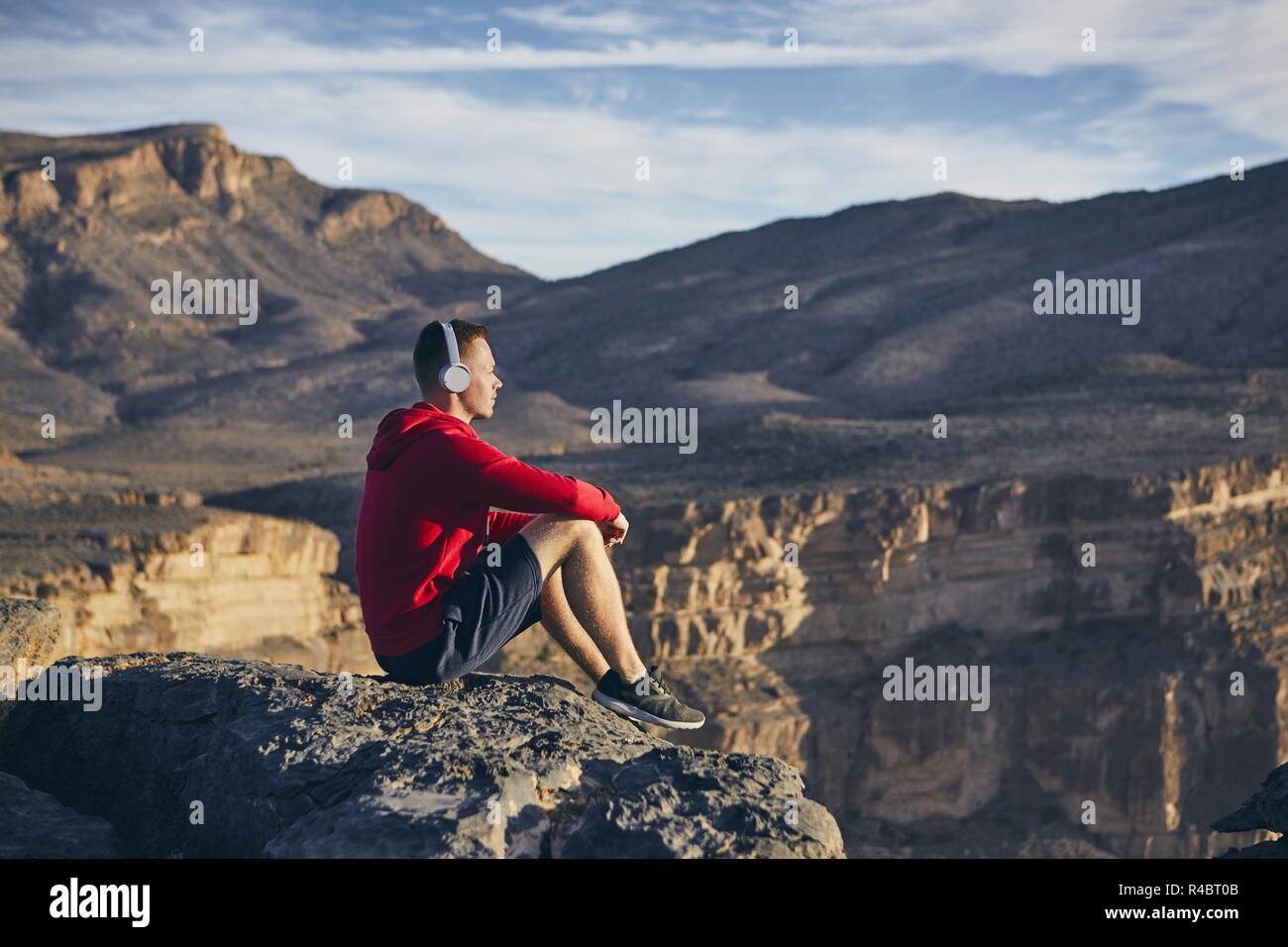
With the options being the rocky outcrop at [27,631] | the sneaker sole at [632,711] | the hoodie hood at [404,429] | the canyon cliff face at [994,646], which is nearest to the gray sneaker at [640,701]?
the sneaker sole at [632,711]

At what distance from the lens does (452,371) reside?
593cm

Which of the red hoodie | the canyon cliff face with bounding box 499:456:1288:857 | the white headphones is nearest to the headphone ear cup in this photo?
the white headphones

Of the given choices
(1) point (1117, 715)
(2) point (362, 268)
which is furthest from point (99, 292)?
(1) point (1117, 715)

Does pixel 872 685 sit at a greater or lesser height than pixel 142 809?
lesser

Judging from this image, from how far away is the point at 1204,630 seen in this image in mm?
29016

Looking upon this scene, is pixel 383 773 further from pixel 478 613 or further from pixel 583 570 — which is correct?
pixel 583 570

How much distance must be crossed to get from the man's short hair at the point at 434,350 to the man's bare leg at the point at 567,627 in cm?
91

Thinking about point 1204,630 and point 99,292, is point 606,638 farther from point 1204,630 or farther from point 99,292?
point 99,292

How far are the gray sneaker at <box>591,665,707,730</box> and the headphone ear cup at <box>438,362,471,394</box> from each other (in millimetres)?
1290

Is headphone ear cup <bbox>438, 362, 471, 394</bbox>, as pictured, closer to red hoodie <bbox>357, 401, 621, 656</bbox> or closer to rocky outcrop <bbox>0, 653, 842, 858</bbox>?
red hoodie <bbox>357, 401, 621, 656</bbox>

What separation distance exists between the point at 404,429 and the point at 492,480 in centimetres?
44

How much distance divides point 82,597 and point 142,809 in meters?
16.5

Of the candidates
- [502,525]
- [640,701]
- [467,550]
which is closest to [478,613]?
[467,550]
